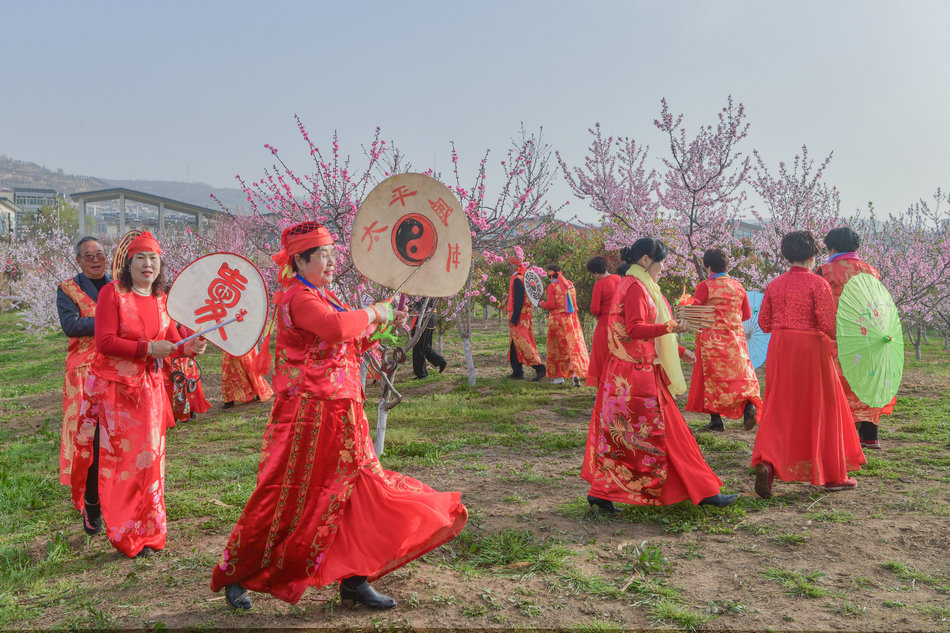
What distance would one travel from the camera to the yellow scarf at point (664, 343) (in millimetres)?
3855

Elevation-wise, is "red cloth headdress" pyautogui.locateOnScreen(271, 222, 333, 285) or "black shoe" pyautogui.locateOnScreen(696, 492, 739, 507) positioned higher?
"red cloth headdress" pyautogui.locateOnScreen(271, 222, 333, 285)

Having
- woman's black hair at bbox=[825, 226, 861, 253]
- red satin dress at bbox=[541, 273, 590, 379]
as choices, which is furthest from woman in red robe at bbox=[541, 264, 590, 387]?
woman's black hair at bbox=[825, 226, 861, 253]

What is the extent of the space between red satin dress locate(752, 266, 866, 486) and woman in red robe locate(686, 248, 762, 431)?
1.78 metres

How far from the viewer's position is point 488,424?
681cm

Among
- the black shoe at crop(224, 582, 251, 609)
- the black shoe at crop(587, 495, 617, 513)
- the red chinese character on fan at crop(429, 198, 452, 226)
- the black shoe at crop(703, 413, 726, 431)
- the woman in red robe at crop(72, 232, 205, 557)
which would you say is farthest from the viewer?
the black shoe at crop(703, 413, 726, 431)

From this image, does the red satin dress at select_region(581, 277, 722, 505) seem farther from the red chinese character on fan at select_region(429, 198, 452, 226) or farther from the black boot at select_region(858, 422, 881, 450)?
the black boot at select_region(858, 422, 881, 450)

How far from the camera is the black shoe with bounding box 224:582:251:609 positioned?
2754 mm

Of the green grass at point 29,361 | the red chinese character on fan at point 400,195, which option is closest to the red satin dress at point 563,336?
the red chinese character on fan at point 400,195

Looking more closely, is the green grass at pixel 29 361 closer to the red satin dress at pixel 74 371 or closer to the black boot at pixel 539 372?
the red satin dress at pixel 74 371

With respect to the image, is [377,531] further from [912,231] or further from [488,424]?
[912,231]

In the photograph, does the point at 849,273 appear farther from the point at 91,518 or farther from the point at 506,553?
the point at 91,518

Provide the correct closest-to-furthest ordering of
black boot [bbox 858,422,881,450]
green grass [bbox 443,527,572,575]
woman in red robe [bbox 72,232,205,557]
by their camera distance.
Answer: green grass [bbox 443,527,572,575] → woman in red robe [bbox 72,232,205,557] → black boot [bbox 858,422,881,450]

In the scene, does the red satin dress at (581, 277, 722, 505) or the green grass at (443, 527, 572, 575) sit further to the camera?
the red satin dress at (581, 277, 722, 505)

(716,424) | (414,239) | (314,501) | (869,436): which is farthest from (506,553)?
(869,436)
